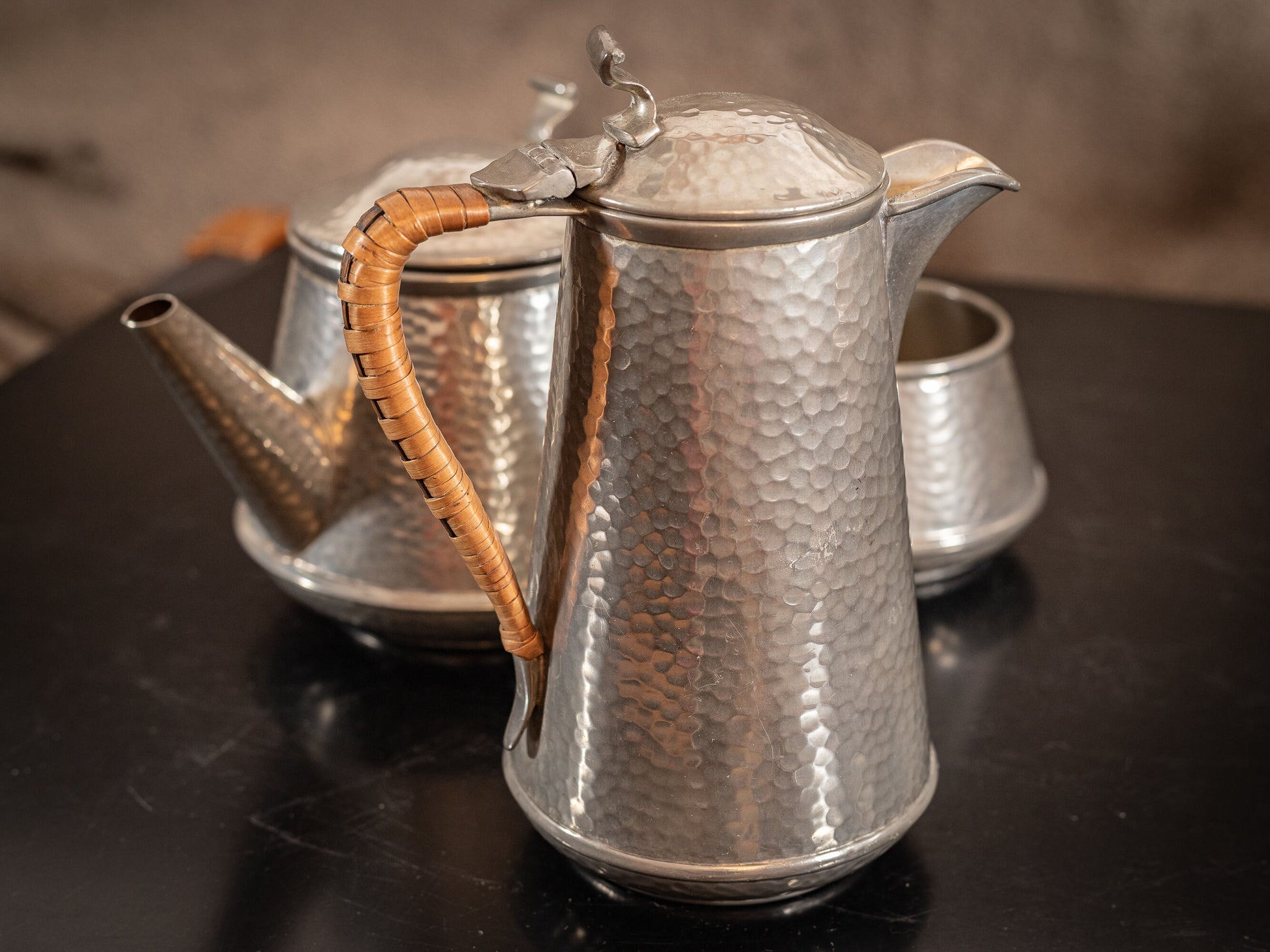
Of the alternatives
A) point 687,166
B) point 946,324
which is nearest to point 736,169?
point 687,166

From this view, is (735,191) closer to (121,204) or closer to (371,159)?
(371,159)

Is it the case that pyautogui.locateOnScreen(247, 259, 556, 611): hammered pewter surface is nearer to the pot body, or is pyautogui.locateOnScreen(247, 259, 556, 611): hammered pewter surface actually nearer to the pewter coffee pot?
the pot body

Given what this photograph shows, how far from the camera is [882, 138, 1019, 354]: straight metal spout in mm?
417

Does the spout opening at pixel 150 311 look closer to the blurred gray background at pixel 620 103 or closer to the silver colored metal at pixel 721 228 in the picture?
the silver colored metal at pixel 721 228

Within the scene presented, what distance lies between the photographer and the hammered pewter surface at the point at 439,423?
1.77ft

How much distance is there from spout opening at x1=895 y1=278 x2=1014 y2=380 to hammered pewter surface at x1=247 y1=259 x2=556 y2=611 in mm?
243

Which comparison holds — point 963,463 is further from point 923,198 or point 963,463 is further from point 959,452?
point 923,198

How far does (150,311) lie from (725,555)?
30 centimetres

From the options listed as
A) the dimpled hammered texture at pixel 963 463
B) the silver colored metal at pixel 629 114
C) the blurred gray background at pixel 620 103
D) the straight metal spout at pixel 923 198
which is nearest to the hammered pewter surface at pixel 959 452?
the dimpled hammered texture at pixel 963 463

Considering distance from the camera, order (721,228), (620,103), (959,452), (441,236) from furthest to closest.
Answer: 1. (620,103)
2. (959,452)
3. (441,236)
4. (721,228)

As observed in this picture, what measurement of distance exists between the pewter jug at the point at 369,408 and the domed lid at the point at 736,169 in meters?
0.17

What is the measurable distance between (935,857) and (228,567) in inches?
17.2

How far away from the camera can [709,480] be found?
382 millimetres

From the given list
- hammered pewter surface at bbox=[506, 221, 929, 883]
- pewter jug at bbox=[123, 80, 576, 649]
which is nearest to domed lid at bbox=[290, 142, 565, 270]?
pewter jug at bbox=[123, 80, 576, 649]
